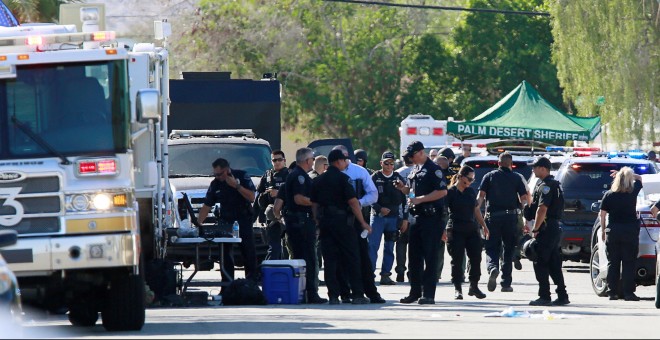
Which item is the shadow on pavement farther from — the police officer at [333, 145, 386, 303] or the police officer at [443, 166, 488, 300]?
the police officer at [443, 166, 488, 300]

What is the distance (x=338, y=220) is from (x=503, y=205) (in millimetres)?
3534

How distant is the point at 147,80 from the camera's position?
58.3 ft

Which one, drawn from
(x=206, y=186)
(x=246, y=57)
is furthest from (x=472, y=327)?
(x=246, y=57)

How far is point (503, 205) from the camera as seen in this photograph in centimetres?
2080

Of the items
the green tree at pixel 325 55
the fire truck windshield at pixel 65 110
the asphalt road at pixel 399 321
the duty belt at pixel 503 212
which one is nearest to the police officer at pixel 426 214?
the asphalt road at pixel 399 321

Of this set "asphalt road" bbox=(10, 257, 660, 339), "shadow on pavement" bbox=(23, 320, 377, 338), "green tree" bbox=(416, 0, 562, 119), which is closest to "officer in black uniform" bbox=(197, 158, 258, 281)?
"asphalt road" bbox=(10, 257, 660, 339)

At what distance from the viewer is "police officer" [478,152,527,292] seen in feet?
68.1

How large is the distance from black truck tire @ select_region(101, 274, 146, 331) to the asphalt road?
0.17 meters

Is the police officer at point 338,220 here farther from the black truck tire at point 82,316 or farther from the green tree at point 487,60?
the green tree at point 487,60

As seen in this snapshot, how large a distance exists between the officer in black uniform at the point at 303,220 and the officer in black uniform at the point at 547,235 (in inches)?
102

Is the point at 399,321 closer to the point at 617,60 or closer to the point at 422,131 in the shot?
the point at 617,60

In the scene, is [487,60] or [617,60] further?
[487,60]

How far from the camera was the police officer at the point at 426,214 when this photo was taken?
17938mm

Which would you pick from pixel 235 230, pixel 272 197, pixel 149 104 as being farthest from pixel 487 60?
pixel 149 104
